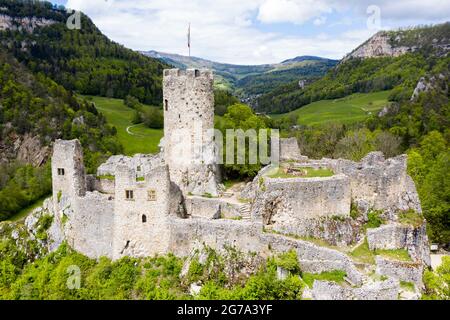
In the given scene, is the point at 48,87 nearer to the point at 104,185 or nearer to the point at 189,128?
the point at 104,185

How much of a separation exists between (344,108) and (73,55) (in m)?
84.3

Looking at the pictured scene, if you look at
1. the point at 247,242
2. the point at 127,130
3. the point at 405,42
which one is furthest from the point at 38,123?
the point at 405,42

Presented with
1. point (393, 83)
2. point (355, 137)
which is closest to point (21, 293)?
point (355, 137)

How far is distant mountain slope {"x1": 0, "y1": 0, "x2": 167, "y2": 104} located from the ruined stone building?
96173 millimetres

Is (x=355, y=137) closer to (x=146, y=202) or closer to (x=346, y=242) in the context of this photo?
(x=346, y=242)

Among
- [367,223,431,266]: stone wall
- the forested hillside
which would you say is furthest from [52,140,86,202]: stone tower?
the forested hillside

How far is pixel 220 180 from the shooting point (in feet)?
115

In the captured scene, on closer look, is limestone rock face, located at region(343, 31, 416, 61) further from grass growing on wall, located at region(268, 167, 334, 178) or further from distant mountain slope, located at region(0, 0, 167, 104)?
grass growing on wall, located at region(268, 167, 334, 178)

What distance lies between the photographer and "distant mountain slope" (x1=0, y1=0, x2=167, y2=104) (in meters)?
128

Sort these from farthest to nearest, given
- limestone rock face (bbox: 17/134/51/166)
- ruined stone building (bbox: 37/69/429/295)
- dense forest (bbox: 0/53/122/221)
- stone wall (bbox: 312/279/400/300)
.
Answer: limestone rock face (bbox: 17/134/51/166) < dense forest (bbox: 0/53/122/221) < ruined stone building (bbox: 37/69/429/295) < stone wall (bbox: 312/279/400/300)

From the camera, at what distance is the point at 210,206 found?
29297 millimetres

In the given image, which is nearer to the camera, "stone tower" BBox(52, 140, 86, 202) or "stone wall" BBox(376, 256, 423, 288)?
"stone wall" BBox(376, 256, 423, 288)

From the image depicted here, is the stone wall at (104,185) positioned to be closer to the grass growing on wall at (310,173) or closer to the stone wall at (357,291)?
the grass growing on wall at (310,173)

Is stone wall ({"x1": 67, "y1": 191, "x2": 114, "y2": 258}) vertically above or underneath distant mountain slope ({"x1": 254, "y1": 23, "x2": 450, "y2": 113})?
underneath
